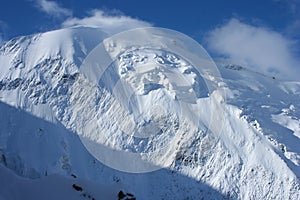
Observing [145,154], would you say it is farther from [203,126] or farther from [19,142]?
[19,142]

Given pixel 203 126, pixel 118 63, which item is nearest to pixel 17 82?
pixel 118 63

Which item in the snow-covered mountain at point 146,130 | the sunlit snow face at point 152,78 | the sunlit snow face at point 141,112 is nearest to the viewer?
the snow-covered mountain at point 146,130

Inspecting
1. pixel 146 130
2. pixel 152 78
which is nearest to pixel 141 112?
pixel 146 130

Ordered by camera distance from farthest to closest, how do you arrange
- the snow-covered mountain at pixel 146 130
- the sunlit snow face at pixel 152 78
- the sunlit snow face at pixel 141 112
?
1. the sunlit snow face at pixel 152 78
2. the sunlit snow face at pixel 141 112
3. the snow-covered mountain at pixel 146 130

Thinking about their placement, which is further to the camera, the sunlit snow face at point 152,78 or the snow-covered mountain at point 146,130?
the sunlit snow face at point 152,78

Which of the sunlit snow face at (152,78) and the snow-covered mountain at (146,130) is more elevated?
the sunlit snow face at (152,78)

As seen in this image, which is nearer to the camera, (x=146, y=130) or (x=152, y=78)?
(x=146, y=130)

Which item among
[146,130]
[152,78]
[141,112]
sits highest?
[152,78]

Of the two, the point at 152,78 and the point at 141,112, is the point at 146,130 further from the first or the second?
the point at 152,78

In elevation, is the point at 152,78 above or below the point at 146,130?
above
